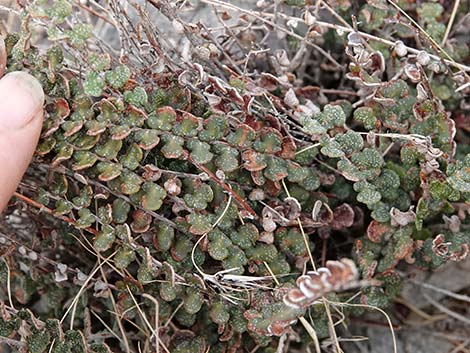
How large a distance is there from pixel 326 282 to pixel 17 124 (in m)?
0.68

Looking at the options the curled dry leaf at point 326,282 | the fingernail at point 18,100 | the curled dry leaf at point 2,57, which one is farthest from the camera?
the curled dry leaf at point 2,57

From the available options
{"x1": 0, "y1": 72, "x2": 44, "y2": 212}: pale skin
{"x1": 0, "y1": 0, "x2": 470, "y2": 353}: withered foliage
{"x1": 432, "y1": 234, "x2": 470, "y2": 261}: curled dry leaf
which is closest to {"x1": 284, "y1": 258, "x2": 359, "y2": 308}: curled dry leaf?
{"x1": 0, "y1": 0, "x2": 470, "y2": 353}: withered foliage

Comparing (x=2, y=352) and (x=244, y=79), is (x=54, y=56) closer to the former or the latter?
(x=244, y=79)

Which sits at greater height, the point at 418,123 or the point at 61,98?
the point at 418,123

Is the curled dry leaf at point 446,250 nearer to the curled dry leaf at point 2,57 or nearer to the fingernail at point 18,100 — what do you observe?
the fingernail at point 18,100

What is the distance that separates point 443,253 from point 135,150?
2.36 ft

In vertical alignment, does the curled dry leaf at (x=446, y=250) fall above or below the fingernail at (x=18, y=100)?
below

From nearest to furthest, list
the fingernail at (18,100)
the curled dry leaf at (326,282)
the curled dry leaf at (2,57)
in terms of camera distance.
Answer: the curled dry leaf at (326,282) < the fingernail at (18,100) < the curled dry leaf at (2,57)

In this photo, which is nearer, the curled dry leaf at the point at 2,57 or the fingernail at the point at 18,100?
the fingernail at the point at 18,100

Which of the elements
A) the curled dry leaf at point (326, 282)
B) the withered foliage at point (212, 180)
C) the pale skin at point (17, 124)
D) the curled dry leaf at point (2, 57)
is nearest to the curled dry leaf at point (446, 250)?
the withered foliage at point (212, 180)

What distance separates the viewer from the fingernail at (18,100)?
1319 millimetres

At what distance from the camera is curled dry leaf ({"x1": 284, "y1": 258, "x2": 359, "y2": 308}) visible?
100 cm

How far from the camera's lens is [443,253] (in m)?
1.55

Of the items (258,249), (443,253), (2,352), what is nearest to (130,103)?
(258,249)
